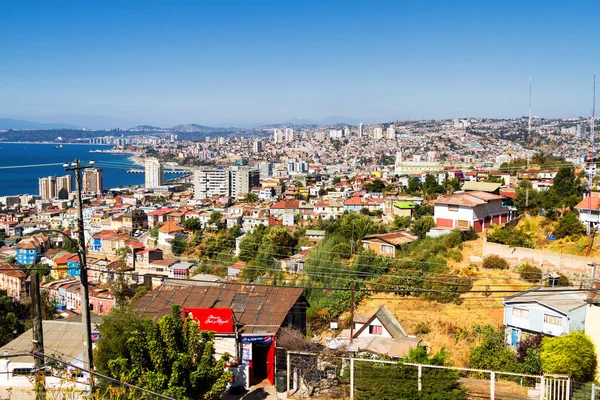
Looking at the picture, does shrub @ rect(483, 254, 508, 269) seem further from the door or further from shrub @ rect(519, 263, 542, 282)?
the door

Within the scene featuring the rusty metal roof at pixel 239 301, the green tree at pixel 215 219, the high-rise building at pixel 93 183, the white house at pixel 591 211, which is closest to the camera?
the rusty metal roof at pixel 239 301

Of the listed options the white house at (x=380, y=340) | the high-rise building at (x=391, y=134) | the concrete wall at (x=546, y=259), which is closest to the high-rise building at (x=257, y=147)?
the high-rise building at (x=391, y=134)

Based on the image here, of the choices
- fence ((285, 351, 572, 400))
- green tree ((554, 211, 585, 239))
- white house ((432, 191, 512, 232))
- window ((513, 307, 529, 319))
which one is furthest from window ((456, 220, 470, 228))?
fence ((285, 351, 572, 400))

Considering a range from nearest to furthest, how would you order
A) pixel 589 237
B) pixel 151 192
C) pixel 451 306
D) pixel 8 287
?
pixel 451 306
pixel 589 237
pixel 8 287
pixel 151 192

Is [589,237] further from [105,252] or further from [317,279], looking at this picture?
[105,252]

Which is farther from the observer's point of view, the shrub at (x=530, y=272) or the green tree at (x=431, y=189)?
the green tree at (x=431, y=189)

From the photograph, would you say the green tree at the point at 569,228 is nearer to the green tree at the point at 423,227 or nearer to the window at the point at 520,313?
the green tree at the point at 423,227

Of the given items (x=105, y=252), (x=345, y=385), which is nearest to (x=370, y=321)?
(x=345, y=385)
